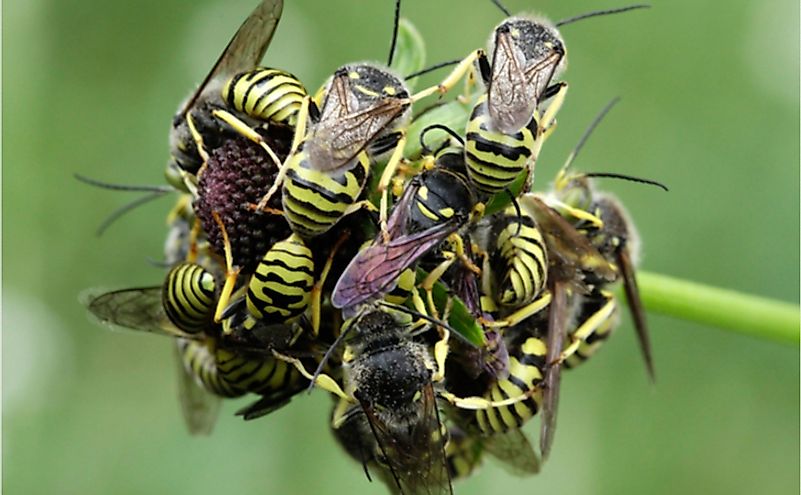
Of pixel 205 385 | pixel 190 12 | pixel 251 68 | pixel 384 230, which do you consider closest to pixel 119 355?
pixel 190 12

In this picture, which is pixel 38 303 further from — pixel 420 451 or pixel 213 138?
pixel 420 451

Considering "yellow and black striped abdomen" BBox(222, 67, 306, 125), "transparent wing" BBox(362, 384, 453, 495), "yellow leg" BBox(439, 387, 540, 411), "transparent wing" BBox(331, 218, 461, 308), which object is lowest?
"transparent wing" BBox(362, 384, 453, 495)

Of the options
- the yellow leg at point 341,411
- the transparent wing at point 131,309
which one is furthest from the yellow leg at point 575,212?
the transparent wing at point 131,309


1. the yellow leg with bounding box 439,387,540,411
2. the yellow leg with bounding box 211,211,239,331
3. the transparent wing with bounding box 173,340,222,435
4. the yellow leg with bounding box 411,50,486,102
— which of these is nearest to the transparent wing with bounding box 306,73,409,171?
the yellow leg with bounding box 411,50,486,102

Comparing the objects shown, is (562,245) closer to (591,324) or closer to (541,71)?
(591,324)

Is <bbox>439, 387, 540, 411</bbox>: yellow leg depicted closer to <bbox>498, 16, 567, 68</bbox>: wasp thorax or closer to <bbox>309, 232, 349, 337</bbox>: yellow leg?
<bbox>309, 232, 349, 337</bbox>: yellow leg

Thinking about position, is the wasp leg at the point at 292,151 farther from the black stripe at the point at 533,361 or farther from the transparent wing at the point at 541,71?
the black stripe at the point at 533,361

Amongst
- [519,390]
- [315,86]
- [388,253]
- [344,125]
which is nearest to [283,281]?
[388,253]
